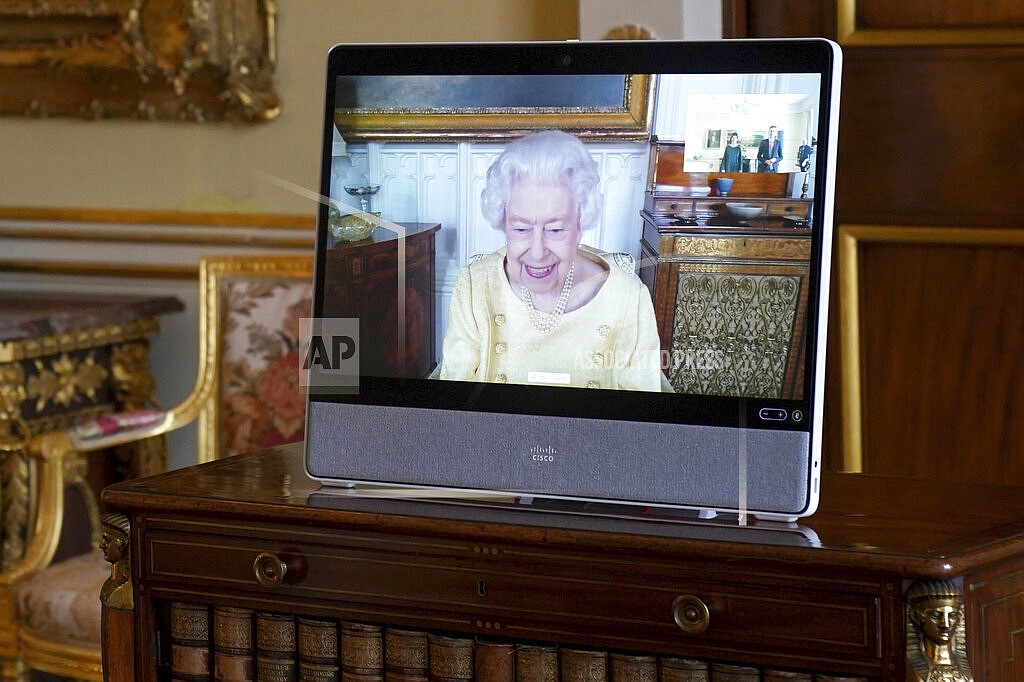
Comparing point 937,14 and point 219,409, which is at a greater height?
point 937,14

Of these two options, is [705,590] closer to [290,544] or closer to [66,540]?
[290,544]

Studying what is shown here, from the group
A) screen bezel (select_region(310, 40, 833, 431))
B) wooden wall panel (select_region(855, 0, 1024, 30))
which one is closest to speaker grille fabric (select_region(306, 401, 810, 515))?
screen bezel (select_region(310, 40, 833, 431))

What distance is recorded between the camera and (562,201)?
1.39 meters

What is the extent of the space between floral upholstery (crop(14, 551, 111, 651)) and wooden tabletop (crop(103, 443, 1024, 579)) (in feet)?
2.46

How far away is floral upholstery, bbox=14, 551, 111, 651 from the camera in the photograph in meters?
2.21

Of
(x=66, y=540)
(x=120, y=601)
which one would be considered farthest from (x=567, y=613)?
(x=66, y=540)

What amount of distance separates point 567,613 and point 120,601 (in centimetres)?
56

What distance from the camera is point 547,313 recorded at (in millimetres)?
1408

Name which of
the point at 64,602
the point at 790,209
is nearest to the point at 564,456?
the point at 790,209

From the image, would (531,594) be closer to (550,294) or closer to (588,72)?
(550,294)

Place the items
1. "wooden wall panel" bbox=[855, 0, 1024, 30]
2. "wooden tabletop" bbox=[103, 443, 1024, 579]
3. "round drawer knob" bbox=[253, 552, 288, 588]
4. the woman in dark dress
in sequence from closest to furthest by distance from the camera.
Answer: "wooden tabletop" bbox=[103, 443, 1024, 579]
the woman in dark dress
"round drawer knob" bbox=[253, 552, 288, 588]
"wooden wall panel" bbox=[855, 0, 1024, 30]

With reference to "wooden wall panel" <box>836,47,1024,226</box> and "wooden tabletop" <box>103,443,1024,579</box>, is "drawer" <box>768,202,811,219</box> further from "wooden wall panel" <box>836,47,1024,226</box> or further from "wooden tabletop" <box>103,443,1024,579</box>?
"wooden wall panel" <box>836,47,1024,226</box>

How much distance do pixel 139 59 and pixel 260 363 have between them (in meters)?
0.75

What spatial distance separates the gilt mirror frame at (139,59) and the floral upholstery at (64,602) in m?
1.03
